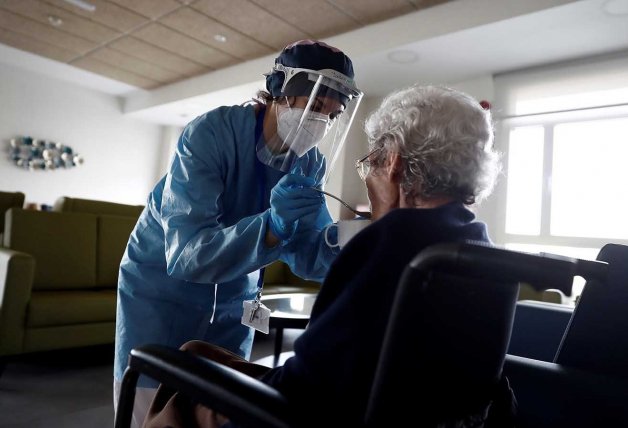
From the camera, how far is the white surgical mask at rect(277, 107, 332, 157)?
104 cm

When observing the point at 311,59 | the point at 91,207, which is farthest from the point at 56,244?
the point at 311,59

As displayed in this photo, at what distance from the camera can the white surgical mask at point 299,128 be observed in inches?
41.1

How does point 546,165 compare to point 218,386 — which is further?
point 546,165

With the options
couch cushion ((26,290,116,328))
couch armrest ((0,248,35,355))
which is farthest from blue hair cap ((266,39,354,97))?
couch cushion ((26,290,116,328))

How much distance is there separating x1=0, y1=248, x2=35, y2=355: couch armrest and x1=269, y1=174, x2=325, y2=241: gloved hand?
1943mm

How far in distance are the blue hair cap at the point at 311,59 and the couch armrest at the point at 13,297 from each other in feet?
6.12

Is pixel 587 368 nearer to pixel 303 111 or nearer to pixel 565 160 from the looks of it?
pixel 303 111

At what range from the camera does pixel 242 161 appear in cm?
108

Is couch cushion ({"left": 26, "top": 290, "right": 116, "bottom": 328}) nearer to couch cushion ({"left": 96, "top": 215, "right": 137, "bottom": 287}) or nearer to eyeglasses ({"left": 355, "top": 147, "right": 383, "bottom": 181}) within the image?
couch cushion ({"left": 96, "top": 215, "right": 137, "bottom": 287})

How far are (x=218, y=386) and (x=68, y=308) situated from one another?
2.29m

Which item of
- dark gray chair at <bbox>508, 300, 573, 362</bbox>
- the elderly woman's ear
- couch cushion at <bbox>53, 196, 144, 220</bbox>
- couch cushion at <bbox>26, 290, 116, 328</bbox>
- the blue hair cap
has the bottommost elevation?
couch cushion at <bbox>26, 290, 116, 328</bbox>

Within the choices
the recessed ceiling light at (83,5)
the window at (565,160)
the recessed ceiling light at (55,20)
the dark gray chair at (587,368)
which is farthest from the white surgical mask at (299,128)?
the recessed ceiling light at (55,20)

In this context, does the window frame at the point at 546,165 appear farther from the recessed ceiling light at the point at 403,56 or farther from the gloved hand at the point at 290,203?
the gloved hand at the point at 290,203

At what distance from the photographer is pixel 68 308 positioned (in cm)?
245
